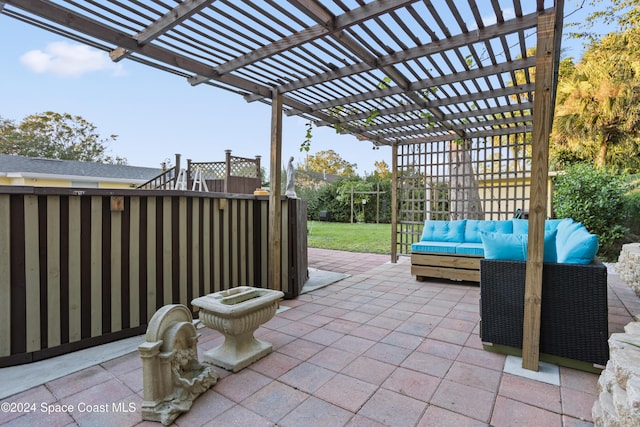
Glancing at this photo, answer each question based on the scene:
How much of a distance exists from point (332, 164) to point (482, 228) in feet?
71.6

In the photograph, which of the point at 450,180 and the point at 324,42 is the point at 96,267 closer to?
the point at 324,42

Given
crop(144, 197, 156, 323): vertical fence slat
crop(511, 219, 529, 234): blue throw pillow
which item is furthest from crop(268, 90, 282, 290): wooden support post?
crop(511, 219, 529, 234): blue throw pillow

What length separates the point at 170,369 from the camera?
67.2 inches

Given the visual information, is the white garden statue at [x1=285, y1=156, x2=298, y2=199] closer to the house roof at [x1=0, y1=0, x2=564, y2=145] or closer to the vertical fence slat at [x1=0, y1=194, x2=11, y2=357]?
the house roof at [x1=0, y1=0, x2=564, y2=145]

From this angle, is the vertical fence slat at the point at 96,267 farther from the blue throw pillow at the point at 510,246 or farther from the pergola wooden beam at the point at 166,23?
the blue throw pillow at the point at 510,246

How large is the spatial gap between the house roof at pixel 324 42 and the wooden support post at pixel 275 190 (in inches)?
8.2

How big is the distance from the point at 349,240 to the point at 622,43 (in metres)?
8.85

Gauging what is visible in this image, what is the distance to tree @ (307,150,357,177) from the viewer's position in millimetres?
26172

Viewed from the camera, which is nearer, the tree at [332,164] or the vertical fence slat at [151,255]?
the vertical fence slat at [151,255]

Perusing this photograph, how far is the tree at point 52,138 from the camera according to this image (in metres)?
18.1

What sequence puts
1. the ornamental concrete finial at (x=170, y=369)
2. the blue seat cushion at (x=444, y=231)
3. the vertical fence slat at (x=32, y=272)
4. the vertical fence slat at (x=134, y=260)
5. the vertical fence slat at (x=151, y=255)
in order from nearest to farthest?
1. the ornamental concrete finial at (x=170, y=369)
2. the vertical fence slat at (x=32, y=272)
3. the vertical fence slat at (x=134, y=260)
4. the vertical fence slat at (x=151, y=255)
5. the blue seat cushion at (x=444, y=231)

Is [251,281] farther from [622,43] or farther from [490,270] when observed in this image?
[622,43]

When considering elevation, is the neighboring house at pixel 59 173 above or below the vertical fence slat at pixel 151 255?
above

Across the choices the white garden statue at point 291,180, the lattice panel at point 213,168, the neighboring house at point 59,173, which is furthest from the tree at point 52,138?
the white garden statue at point 291,180
